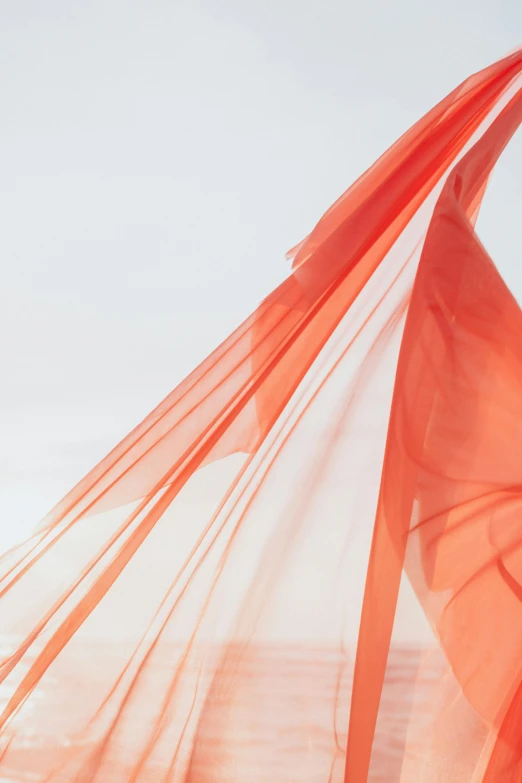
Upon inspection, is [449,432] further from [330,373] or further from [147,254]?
[147,254]

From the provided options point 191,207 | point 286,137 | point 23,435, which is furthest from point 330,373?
point 23,435

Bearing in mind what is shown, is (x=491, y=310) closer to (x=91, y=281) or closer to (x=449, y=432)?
(x=449, y=432)

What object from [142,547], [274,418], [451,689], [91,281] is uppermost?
[91,281]

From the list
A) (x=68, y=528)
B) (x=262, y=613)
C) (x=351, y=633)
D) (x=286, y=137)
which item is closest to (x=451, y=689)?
(x=351, y=633)

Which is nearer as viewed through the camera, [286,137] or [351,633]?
[351,633]

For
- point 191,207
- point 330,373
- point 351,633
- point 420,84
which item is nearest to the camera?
point 351,633

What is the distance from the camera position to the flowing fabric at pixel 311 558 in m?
1.04

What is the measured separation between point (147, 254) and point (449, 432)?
21.6 feet

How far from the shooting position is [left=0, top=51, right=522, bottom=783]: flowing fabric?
104 cm

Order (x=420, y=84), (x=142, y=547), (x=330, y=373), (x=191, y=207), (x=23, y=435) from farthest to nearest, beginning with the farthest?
(x=23, y=435) → (x=191, y=207) → (x=420, y=84) → (x=330, y=373) → (x=142, y=547)

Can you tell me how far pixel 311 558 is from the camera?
1.20 metres

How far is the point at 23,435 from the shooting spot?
360 inches

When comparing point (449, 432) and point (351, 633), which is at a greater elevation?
point (449, 432)

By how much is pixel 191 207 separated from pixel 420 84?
2.43 metres
